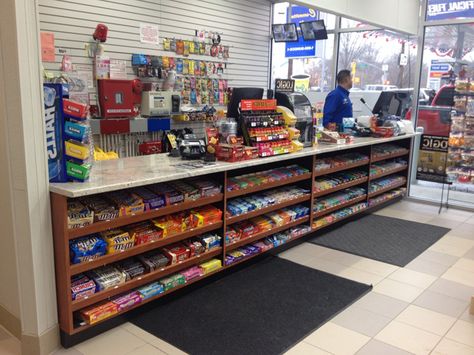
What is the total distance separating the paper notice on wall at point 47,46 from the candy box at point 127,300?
314 centimetres

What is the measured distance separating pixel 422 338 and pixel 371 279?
3.26 feet

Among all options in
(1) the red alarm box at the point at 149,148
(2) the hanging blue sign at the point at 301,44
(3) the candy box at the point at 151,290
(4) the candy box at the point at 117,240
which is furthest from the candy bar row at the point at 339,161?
(2) the hanging blue sign at the point at 301,44

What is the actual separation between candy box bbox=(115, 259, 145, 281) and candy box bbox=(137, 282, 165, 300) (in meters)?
0.12

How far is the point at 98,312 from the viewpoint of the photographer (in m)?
2.88

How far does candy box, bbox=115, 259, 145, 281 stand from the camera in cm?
309

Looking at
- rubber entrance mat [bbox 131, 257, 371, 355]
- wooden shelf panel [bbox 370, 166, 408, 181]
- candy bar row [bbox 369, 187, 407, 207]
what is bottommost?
rubber entrance mat [bbox 131, 257, 371, 355]

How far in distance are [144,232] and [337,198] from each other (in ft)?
9.64

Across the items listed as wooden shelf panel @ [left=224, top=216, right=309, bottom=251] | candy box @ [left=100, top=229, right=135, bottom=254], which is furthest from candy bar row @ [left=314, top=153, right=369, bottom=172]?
candy box @ [left=100, top=229, right=135, bottom=254]

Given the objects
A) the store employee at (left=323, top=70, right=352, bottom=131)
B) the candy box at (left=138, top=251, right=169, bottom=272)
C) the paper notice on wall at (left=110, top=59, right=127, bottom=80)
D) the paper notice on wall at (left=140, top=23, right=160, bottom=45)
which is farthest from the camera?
the store employee at (left=323, top=70, right=352, bottom=131)

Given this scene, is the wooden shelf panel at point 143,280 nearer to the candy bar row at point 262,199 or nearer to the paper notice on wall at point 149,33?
the candy bar row at point 262,199

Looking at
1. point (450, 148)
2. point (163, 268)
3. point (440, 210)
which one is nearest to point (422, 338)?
point (163, 268)

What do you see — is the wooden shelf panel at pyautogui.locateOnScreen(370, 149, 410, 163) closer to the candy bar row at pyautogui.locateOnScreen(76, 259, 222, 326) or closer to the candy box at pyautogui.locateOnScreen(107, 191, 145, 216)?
the candy bar row at pyautogui.locateOnScreen(76, 259, 222, 326)

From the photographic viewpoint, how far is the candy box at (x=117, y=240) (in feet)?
9.68

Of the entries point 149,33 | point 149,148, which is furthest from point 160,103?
point 149,33
